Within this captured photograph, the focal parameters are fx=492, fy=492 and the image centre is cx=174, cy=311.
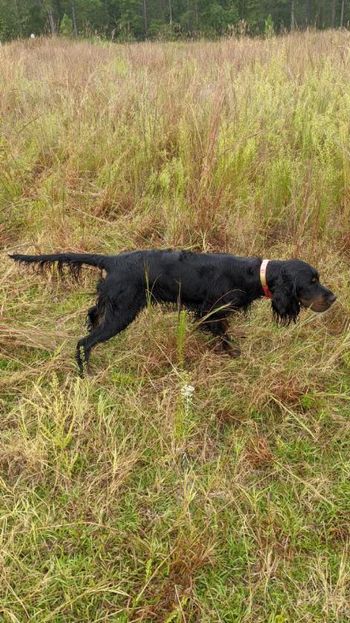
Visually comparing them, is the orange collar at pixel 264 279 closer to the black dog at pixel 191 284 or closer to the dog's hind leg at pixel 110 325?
the black dog at pixel 191 284

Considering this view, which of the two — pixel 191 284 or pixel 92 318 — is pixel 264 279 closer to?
pixel 191 284

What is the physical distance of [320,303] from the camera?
96.3 inches

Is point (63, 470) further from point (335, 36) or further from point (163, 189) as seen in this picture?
point (335, 36)

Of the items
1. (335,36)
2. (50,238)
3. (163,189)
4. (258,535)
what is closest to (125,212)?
(163,189)

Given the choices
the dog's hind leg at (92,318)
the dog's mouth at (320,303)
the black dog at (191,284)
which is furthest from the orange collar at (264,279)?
the dog's hind leg at (92,318)

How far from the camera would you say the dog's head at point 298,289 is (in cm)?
243

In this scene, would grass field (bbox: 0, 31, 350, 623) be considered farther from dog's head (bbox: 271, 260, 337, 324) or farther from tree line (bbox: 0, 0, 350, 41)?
tree line (bbox: 0, 0, 350, 41)

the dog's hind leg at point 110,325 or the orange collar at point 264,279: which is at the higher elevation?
the orange collar at point 264,279

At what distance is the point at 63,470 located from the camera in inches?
77.0

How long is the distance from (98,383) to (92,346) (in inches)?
7.9

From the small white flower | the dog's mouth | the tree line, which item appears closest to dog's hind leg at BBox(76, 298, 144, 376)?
the small white flower

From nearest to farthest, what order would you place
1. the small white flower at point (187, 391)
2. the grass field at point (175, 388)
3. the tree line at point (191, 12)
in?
the grass field at point (175, 388), the small white flower at point (187, 391), the tree line at point (191, 12)

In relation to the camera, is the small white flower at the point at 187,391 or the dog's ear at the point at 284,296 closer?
the small white flower at the point at 187,391

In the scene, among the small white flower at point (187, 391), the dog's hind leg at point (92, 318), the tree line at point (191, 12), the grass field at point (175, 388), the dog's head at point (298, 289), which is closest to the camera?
the grass field at point (175, 388)
